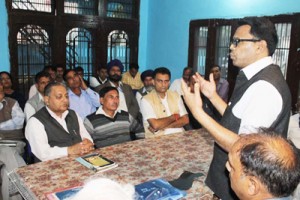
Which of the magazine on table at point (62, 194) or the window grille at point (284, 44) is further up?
the window grille at point (284, 44)

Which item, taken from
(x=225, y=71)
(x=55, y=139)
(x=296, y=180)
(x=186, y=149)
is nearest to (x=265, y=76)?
(x=296, y=180)

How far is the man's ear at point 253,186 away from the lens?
1.12 metres

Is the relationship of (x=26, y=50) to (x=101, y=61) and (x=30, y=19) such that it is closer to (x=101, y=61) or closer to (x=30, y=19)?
(x=30, y=19)

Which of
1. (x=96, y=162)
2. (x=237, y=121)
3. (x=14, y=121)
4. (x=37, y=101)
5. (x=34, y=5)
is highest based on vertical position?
(x=34, y=5)

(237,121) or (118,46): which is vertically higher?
(118,46)

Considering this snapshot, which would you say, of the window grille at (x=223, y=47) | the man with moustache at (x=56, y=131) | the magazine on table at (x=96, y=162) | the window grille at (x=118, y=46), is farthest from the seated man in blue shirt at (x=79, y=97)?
the window grille at (x=223, y=47)

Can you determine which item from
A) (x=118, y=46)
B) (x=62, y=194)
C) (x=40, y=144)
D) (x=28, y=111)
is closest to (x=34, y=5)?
(x=118, y=46)

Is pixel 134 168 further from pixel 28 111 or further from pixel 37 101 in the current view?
pixel 37 101

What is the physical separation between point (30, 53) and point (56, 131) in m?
3.82

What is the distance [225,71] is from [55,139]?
3889mm

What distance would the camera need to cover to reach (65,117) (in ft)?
9.30

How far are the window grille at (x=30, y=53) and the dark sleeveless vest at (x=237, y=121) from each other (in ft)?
16.7

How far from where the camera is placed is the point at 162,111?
137 inches

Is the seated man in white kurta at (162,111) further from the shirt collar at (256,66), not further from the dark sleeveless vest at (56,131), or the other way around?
the shirt collar at (256,66)
